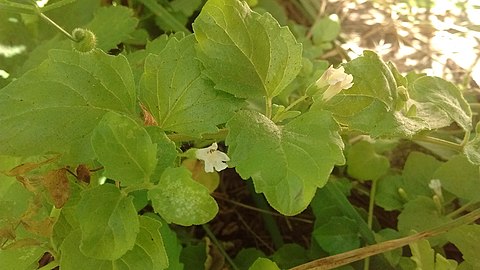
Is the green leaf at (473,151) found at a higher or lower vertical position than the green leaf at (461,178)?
higher

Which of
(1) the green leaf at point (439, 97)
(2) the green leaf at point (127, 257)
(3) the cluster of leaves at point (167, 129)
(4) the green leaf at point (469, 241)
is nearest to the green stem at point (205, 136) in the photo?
(3) the cluster of leaves at point (167, 129)

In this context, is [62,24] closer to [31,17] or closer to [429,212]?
[31,17]

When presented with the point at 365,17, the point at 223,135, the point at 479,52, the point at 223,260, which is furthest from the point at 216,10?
the point at 365,17

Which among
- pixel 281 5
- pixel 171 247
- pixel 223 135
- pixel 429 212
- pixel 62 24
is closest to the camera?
pixel 223 135

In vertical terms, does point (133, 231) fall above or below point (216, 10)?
below

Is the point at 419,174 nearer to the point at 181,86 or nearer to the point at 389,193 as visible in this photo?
the point at 389,193

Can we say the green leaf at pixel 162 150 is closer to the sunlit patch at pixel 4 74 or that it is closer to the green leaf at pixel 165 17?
the sunlit patch at pixel 4 74

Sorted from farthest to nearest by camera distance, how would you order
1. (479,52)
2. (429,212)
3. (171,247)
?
(479,52) → (429,212) → (171,247)

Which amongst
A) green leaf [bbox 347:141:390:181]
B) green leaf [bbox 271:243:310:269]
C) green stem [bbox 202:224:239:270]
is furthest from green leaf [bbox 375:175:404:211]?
green stem [bbox 202:224:239:270]
